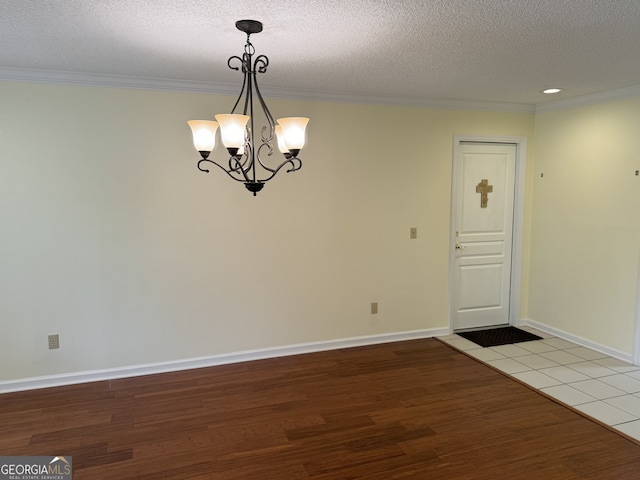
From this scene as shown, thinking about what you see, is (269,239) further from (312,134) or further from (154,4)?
(154,4)

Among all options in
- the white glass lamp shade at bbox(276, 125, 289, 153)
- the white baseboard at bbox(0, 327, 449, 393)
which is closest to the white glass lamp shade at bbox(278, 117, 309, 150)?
the white glass lamp shade at bbox(276, 125, 289, 153)

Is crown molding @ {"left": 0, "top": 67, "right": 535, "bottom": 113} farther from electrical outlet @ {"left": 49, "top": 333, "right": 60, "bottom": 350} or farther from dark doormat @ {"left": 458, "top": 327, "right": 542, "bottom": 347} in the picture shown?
dark doormat @ {"left": 458, "top": 327, "right": 542, "bottom": 347}

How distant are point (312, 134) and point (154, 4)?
2.11 metres

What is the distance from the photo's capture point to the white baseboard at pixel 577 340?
4.04 m

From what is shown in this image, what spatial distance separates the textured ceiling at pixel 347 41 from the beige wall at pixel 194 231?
475 mm

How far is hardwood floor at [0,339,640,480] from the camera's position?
2.52 metres

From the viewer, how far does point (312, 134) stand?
13.3ft

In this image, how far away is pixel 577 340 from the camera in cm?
446

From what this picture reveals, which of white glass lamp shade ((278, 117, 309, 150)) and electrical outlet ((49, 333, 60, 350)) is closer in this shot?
white glass lamp shade ((278, 117, 309, 150))

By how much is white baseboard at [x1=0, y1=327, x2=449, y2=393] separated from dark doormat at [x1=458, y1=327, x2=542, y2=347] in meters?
0.30

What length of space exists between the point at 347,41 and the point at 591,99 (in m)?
2.87

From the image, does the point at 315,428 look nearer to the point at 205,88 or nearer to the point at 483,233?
the point at 205,88

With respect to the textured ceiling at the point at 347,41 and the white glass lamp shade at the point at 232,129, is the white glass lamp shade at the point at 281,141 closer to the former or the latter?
the white glass lamp shade at the point at 232,129

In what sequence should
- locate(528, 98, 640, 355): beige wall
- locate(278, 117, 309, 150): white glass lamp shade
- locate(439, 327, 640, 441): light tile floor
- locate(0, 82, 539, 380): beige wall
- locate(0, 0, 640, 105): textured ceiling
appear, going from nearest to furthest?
locate(0, 0, 640, 105): textured ceiling, locate(278, 117, 309, 150): white glass lamp shade, locate(439, 327, 640, 441): light tile floor, locate(0, 82, 539, 380): beige wall, locate(528, 98, 640, 355): beige wall
